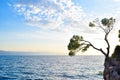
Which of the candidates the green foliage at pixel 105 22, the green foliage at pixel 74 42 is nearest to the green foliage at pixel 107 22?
the green foliage at pixel 105 22

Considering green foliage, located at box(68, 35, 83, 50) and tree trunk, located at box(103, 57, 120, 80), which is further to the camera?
green foliage, located at box(68, 35, 83, 50)

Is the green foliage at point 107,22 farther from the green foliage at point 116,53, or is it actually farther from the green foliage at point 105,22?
the green foliage at point 116,53

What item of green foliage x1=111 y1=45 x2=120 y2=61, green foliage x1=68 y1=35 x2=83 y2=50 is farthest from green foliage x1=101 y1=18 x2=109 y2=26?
green foliage x1=111 y1=45 x2=120 y2=61

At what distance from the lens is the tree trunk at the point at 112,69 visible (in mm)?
35922

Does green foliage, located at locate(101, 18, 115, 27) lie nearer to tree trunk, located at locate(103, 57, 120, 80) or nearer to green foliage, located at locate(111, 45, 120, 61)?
tree trunk, located at locate(103, 57, 120, 80)

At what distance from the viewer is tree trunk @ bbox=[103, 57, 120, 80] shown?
35.9 meters

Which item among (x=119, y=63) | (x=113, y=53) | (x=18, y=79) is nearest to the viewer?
(x=119, y=63)

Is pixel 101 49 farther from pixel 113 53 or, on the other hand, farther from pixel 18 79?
pixel 18 79

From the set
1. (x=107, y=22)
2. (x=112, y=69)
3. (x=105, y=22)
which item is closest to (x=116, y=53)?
(x=107, y=22)

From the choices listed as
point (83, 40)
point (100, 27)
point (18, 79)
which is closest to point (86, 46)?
point (83, 40)

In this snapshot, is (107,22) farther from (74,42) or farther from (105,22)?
(74,42)

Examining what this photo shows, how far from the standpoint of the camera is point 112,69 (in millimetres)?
36938

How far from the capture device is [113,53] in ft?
151

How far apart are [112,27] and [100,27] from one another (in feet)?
6.96
